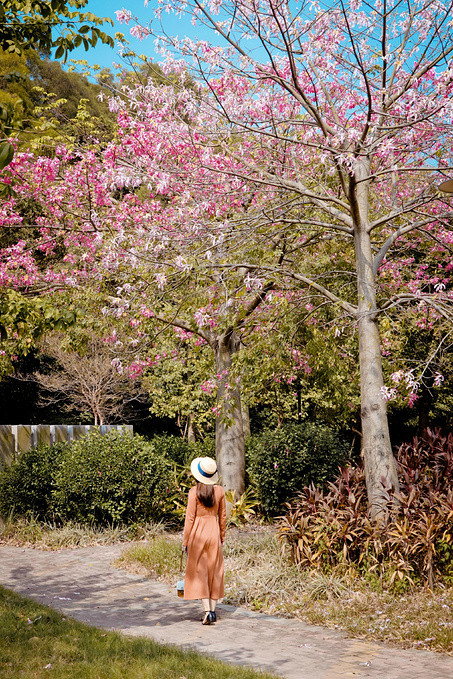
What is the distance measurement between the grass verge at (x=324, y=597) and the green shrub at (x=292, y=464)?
3.13 m

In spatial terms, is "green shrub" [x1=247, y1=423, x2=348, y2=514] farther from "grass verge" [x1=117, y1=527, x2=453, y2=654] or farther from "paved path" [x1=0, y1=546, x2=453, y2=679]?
"paved path" [x1=0, y1=546, x2=453, y2=679]

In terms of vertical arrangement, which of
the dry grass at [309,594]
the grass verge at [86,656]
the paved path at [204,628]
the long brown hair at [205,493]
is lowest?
the paved path at [204,628]

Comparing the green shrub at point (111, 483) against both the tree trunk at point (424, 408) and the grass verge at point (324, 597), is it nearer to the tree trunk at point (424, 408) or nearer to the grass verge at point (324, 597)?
the grass verge at point (324, 597)

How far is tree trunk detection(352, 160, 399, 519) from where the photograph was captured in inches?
296

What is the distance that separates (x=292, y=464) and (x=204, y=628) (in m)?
6.13

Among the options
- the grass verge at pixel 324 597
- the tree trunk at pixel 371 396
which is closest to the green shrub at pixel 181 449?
the grass verge at pixel 324 597

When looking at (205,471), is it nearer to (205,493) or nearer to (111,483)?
(205,493)

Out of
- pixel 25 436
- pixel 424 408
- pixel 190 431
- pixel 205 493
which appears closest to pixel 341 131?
pixel 205 493

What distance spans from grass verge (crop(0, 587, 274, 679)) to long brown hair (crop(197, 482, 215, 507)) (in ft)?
5.15

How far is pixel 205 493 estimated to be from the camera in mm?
6695

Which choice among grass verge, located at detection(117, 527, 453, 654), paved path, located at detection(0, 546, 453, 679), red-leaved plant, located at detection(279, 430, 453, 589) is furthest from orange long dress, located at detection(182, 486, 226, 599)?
red-leaved plant, located at detection(279, 430, 453, 589)

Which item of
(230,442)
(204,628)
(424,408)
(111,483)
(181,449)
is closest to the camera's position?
(204,628)

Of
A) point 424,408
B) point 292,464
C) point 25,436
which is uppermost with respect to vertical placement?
point 424,408

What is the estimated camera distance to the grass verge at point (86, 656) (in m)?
4.53
